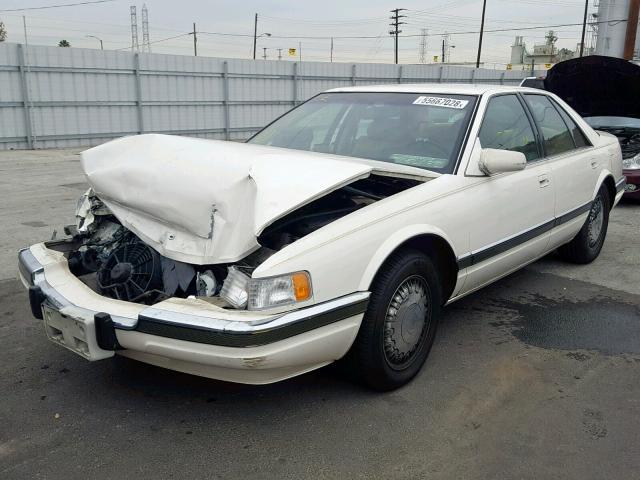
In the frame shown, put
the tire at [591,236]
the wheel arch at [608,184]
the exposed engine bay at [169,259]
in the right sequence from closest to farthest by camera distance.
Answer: the exposed engine bay at [169,259] < the wheel arch at [608,184] < the tire at [591,236]

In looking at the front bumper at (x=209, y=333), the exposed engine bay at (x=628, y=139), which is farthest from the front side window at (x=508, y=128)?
the exposed engine bay at (x=628, y=139)

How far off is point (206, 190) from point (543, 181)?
2.48m

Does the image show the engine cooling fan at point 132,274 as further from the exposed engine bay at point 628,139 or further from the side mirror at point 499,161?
the exposed engine bay at point 628,139

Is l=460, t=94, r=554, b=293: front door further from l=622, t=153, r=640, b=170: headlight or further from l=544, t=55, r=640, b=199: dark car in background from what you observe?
l=622, t=153, r=640, b=170: headlight

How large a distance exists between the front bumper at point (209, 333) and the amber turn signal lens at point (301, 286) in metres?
0.06

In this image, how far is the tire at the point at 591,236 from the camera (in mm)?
5262

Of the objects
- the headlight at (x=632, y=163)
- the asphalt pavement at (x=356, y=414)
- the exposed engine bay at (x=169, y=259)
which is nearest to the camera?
the asphalt pavement at (x=356, y=414)

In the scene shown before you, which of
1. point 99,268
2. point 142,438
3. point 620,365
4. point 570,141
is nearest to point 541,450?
point 620,365

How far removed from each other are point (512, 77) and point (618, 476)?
27.2m

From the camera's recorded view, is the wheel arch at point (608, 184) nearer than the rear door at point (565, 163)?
No

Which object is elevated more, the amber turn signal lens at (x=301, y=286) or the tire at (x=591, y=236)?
the amber turn signal lens at (x=301, y=286)

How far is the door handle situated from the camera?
13.6 ft

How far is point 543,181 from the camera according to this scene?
4.19m

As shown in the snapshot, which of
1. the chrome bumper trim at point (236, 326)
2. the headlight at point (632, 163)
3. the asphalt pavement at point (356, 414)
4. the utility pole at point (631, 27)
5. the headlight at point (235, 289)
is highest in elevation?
the utility pole at point (631, 27)
